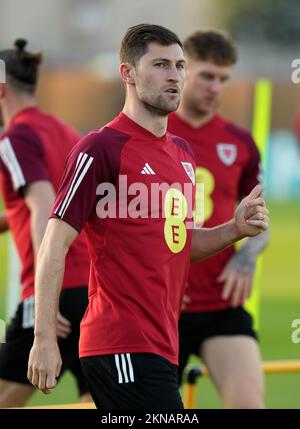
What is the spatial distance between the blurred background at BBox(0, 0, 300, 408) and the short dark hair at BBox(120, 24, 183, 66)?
3.39 meters

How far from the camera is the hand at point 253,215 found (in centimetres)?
498

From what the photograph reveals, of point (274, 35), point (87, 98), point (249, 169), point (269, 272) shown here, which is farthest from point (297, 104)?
point (249, 169)

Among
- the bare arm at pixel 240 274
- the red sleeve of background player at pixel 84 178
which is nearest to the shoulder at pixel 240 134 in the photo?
the bare arm at pixel 240 274

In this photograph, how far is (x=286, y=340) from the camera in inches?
467

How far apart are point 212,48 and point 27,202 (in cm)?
168

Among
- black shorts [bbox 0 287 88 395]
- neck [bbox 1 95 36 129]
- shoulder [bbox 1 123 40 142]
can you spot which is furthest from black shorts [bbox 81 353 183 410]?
neck [bbox 1 95 36 129]

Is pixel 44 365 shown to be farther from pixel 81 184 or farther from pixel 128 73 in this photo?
pixel 128 73

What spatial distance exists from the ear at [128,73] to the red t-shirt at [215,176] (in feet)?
6.07

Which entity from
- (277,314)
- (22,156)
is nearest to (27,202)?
(22,156)

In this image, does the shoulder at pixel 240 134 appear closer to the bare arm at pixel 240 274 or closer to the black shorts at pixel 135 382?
the bare arm at pixel 240 274

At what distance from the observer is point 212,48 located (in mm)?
6977

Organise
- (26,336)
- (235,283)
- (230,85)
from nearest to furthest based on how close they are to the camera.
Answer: (26,336)
(235,283)
(230,85)

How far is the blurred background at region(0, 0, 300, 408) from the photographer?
11984 mm
